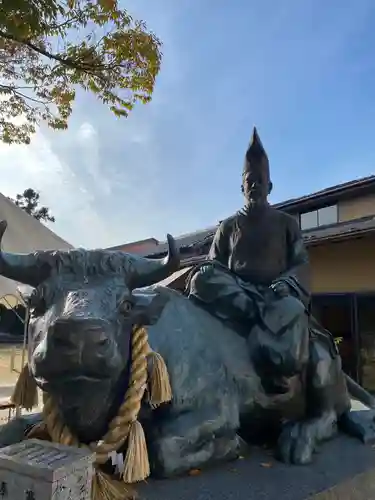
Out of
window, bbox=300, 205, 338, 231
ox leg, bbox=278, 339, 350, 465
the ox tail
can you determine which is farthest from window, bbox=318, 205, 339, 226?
ox leg, bbox=278, 339, 350, 465

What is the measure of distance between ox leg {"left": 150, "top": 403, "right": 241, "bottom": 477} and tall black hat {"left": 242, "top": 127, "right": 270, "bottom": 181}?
4.70ft

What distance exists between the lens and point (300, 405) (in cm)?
246

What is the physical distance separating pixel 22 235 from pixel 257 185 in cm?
429

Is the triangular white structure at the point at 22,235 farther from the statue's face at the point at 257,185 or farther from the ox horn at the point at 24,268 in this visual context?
the ox horn at the point at 24,268

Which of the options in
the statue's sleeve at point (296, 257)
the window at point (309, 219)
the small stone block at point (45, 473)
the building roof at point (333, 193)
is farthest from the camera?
the window at point (309, 219)

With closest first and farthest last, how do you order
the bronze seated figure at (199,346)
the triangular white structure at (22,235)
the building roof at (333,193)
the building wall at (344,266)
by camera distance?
the bronze seated figure at (199,346) < the triangular white structure at (22,235) < the building wall at (344,266) < the building roof at (333,193)

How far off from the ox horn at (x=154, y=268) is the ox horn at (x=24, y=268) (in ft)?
1.09

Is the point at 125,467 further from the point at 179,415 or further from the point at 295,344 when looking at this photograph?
the point at 295,344

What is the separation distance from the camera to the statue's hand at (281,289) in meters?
2.38

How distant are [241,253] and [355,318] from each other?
621 cm

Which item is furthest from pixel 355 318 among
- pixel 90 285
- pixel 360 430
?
pixel 90 285

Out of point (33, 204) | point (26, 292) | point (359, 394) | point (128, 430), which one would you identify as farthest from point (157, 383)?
point (33, 204)

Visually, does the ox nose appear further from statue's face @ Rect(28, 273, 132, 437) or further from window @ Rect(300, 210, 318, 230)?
window @ Rect(300, 210, 318, 230)

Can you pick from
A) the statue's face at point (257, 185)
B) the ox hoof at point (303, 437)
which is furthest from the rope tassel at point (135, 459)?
the statue's face at point (257, 185)
